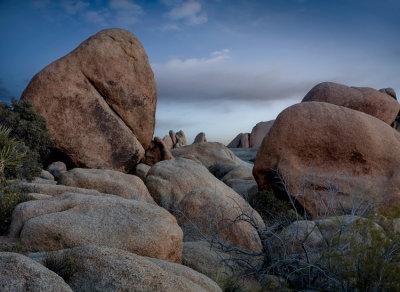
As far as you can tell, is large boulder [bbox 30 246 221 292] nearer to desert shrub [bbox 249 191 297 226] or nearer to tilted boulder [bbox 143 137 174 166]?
desert shrub [bbox 249 191 297 226]

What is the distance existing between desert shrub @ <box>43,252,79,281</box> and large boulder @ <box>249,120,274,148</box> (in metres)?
47.4

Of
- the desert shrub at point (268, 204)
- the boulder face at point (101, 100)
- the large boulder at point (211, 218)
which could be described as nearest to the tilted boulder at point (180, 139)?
the boulder face at point (101, 100)

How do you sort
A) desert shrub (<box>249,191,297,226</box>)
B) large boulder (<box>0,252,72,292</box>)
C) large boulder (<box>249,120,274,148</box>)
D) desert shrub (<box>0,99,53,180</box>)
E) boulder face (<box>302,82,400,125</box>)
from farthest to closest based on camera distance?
1. large boulder (<box>249,120,274,148</box>)
2. boulder face (<box>302,82,400,125</box>)
3. desert shrub (<box>0,99,53,180</box>)
4. desert shrub (<box>249,191,297,226</box>)
5. large boulder (<box>0,252,72,292</box>)

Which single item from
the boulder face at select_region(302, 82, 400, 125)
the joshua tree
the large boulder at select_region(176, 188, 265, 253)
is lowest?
the large boulder at select_region(176, 188, 265, 253)

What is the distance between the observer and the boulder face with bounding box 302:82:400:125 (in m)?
22.6

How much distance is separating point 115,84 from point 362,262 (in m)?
16.2

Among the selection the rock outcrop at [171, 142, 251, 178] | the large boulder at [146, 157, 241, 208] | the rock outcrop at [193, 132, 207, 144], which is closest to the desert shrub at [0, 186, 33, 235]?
the large boulder at [146, 157, 241, 208]

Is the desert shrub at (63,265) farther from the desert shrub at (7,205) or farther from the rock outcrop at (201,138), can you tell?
the rock outcrop at (201,138)

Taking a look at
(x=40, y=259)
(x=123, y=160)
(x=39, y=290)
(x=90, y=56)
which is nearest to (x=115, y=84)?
(x=90, y=56)

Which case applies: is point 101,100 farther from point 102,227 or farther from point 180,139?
point 180,139

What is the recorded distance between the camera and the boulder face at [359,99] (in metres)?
22.6

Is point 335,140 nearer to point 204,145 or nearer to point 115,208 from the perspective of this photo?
point 115,208

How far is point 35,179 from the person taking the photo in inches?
522

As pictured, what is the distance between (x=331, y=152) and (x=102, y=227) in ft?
32.0
